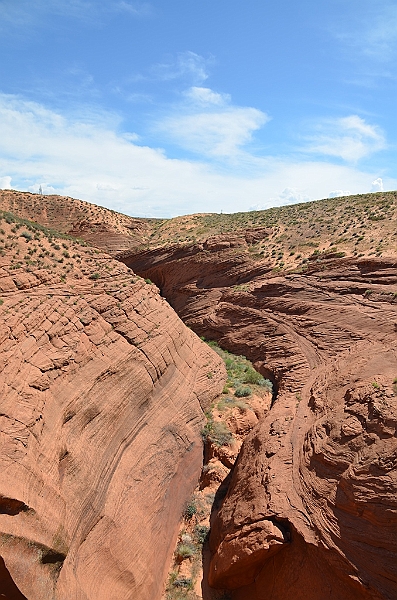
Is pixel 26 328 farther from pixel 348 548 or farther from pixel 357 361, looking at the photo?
pixel 357 361

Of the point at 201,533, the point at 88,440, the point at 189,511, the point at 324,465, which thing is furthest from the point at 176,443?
the point at 324,465

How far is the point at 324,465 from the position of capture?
10.2 metres

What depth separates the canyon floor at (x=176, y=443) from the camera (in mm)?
8234

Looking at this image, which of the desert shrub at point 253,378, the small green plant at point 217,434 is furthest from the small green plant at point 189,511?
the desert shrub at point 253,378

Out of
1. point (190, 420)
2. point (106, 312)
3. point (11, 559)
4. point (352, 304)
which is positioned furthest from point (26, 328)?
point (352, 304)

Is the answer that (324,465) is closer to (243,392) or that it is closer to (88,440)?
(88,440)

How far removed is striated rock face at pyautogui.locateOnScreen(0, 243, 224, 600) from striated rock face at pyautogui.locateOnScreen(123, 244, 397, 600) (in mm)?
2085

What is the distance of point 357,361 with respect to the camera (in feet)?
45.8

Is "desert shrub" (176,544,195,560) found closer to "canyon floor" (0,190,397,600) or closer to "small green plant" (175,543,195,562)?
"small green plant" (175,543,195,562)

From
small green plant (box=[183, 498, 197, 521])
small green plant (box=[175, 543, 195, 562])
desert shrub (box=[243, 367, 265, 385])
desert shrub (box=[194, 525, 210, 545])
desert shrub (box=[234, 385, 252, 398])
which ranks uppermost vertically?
desert shrub (box=[243, 367, 265, 385])

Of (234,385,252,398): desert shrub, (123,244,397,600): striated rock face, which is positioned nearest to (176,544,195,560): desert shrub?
(123,244,397,600): striated rock face

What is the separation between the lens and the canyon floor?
8.23 meters

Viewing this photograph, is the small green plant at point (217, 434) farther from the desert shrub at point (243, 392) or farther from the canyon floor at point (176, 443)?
the desert shrub at point (243, 392)

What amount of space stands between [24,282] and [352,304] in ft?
44.6
